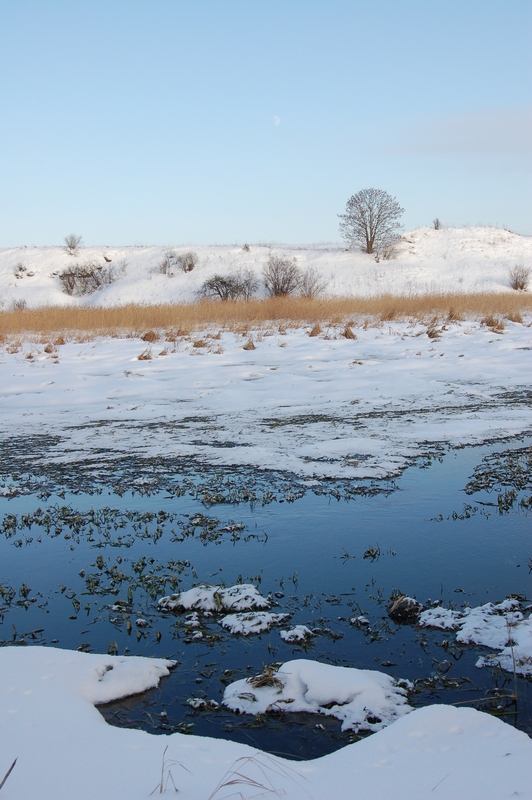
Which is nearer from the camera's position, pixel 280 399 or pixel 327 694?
pixel 327 694

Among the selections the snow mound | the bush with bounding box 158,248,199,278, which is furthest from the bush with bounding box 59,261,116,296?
the snow mound

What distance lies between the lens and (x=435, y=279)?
1741 inches

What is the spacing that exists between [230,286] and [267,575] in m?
37.0

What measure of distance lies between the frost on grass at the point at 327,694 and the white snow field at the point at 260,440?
0.5 inches

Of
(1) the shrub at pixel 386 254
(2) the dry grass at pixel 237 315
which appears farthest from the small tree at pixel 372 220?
(2) the dry grass at pixel 237 315

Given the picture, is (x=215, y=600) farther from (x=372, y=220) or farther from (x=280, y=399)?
(x=372, y=220)

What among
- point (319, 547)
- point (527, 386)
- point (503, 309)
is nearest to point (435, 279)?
point (503, 309)

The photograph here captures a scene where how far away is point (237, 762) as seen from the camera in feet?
6.06

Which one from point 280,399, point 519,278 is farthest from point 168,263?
point 280,399

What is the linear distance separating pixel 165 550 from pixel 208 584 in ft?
1.94

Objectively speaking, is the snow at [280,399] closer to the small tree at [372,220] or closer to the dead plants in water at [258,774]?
the dead plants in water at [258,774]

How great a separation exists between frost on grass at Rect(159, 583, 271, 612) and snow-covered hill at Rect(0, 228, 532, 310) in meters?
38.7

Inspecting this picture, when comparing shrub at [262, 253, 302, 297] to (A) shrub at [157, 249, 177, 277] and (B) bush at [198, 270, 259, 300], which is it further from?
(A) shrub at [157, 249, 177, 277]

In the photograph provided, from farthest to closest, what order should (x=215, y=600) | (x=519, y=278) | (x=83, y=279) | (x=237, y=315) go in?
(x=83, y=279) → (x=519, y=278) → (x=237, y=315) → (x=215, y=600)
